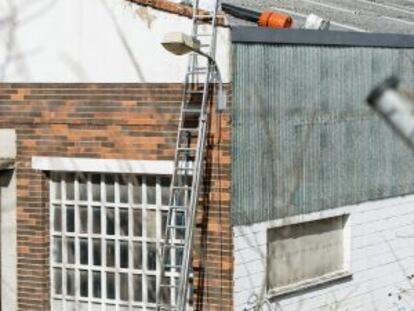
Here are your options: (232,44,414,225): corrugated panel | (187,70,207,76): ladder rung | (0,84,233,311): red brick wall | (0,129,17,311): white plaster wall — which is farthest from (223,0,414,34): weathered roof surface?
(0,129,17,311): white plaster wall

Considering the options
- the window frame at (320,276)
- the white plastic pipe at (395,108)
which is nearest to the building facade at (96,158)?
the window frame at (320,276)

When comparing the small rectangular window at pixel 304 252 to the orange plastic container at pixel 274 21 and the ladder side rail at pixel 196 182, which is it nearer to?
the ladder side rail at pixel 196 182

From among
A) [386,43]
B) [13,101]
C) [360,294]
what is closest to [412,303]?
[360,294]

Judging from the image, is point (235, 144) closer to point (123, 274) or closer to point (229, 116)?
point (229, 116)

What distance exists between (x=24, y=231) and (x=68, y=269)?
68cm

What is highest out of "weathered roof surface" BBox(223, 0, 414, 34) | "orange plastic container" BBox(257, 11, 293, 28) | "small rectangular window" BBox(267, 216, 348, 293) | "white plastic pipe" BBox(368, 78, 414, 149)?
"weathered roof surface" BBox(223, 0, 414, 34)

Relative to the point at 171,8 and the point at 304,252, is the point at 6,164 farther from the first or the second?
the point at 304,252

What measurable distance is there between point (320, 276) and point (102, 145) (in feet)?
9.93

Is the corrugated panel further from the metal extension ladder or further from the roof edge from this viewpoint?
the roof edge

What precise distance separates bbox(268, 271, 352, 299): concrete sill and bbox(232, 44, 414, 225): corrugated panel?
830 mm

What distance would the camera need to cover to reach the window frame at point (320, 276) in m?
8.05

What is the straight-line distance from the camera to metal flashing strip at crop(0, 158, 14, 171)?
8.51m

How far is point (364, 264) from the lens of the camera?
367 inches

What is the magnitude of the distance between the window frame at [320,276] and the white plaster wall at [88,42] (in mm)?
1886
